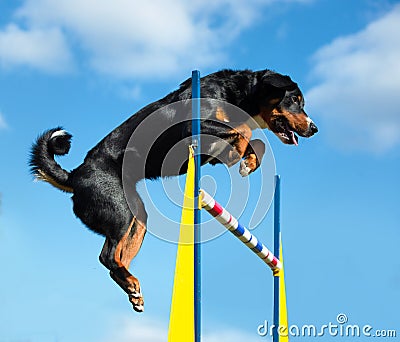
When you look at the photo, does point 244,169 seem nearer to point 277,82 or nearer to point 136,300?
point 277,82

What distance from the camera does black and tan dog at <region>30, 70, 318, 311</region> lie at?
3.94 meters

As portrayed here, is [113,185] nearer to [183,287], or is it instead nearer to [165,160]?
[165,160]

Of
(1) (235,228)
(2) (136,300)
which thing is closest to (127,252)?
(2) (136,300)

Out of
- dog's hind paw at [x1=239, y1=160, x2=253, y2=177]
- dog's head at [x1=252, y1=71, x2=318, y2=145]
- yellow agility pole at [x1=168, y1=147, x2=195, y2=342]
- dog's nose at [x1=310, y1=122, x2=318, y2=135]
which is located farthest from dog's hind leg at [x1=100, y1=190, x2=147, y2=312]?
dog's nose at [x1=310, y1=122, x2=318, y2=135]

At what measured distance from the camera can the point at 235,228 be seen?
404cm

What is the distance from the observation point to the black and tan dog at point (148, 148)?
3.94 m

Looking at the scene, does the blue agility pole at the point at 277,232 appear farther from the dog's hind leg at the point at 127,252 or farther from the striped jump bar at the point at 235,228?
the dog's hind leg at the point at 127,252

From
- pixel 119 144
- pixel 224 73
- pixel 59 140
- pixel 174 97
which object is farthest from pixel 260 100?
pixel 59 140

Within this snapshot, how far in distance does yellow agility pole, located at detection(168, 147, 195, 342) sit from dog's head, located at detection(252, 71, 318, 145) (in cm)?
138

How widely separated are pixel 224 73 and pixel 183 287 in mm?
1836

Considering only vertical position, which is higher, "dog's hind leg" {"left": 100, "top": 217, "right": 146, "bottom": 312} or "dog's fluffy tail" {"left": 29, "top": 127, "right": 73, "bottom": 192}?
"dog's fluffy tail" {"left": 29, "top": 127, "right": 73, "bottom": 192}

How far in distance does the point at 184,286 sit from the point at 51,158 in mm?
1420

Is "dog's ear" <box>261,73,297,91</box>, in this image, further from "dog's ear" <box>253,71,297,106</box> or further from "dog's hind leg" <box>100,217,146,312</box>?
"dog's hind leg" <box>100,217,146,312</box>

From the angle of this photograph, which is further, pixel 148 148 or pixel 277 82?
pixel 277 82
